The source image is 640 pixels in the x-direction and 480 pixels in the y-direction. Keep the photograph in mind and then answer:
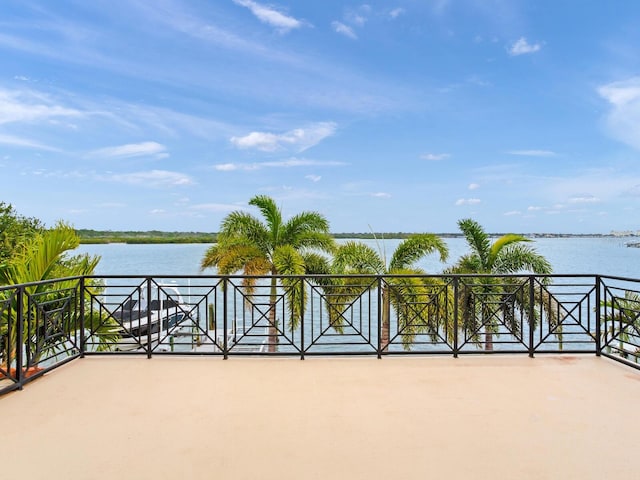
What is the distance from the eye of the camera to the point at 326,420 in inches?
105

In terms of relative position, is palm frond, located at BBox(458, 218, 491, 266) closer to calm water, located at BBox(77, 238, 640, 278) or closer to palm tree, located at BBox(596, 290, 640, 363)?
calm water, located at BBox(77, 238, 640, 278)

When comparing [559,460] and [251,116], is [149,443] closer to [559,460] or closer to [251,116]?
[559,460]

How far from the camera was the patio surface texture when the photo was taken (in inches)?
83.8

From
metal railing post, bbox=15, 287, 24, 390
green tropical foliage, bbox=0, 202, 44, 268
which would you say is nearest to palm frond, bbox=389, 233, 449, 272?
metal railing post, bbox=15, 287, 24, 390

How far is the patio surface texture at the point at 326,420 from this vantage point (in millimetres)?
2129

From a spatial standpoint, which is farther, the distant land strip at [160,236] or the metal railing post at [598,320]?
the distant land strip at [160,236]

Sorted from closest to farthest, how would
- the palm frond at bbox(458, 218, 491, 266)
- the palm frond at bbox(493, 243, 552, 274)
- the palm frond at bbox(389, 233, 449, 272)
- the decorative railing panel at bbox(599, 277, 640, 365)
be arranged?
the decorative railing panel at bbox(599, 277, 640, 365) < the palm frond at bbox(389, 233, 449, 272) < the palm frond at bbox(493, 243, 552, 274) < the palm frond at bbox(458, 218, 491, 266)

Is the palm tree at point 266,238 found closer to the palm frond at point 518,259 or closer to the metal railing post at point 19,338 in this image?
the palm frond at point 518,259

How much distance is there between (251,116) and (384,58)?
6.18m

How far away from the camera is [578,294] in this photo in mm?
4227

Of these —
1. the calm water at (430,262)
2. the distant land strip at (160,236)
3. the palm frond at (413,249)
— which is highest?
the distant land strip at (160,236)

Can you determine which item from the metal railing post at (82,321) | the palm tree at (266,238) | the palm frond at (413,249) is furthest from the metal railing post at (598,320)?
the palm tree at (266,238)

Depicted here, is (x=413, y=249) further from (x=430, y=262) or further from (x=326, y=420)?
(x=430, y=262)

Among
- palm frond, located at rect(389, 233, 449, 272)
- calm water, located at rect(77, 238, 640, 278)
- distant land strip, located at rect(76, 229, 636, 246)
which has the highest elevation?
distant land strip, located at rect(76, 229, 636, 246)
